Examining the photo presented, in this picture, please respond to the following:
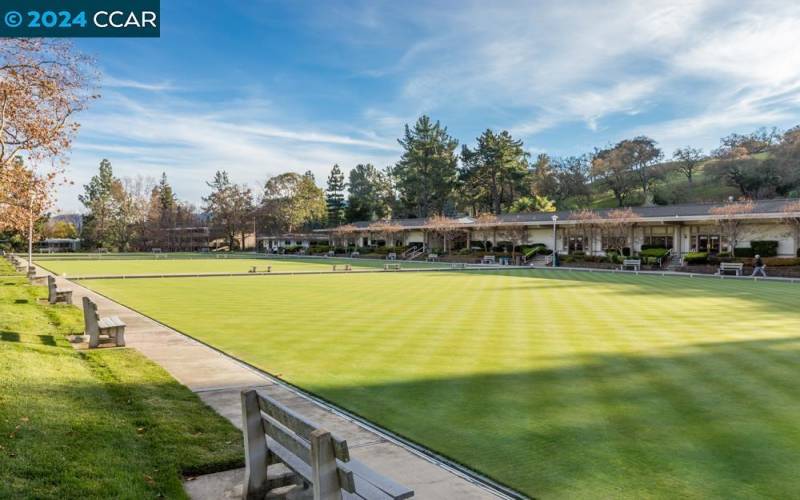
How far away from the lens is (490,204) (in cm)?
9188

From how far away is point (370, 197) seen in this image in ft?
336

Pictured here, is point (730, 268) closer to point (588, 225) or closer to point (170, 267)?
point (588, 225)

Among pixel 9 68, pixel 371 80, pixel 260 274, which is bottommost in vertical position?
pixel 260 274

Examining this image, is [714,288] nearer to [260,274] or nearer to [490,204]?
[260,274]

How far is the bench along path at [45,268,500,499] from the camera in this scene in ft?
14.1

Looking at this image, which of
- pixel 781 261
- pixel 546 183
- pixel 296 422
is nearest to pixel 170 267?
pixel 296 422

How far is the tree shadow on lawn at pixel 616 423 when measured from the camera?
181 inches

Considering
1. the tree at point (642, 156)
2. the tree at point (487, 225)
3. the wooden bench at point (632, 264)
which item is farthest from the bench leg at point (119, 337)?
the tree at point (642, 156)

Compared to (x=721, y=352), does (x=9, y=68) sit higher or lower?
higher

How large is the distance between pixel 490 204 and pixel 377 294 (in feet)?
242

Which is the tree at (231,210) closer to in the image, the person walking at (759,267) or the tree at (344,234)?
the tree at (344,234)

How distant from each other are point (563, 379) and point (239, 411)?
14.9 feet

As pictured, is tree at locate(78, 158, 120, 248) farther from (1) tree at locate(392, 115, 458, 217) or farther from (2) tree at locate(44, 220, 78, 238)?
(1) tree at locate(392, 115, 458, 217)

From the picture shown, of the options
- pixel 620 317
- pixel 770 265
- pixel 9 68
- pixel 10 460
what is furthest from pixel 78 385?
pixel 770 265
